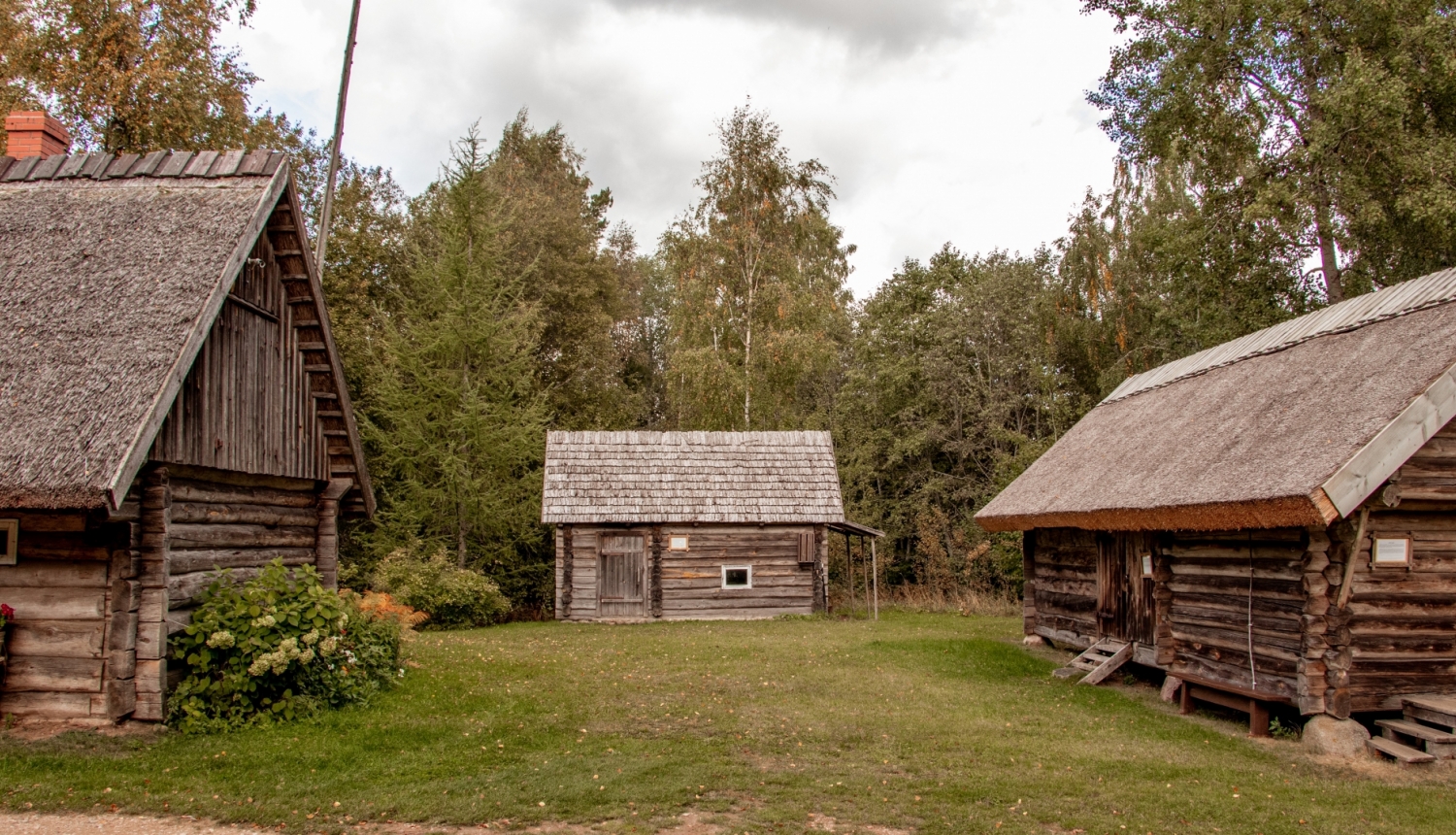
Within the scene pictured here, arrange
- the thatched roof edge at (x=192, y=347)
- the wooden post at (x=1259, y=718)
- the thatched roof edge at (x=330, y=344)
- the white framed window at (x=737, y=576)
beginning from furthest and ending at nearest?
the white framed window at (x=737, y=576) < the thatched roof edge at (x=330, y=344) < the wooden post at (x=1259, y=718) < the thatched roof edge at (x=192, y=347)

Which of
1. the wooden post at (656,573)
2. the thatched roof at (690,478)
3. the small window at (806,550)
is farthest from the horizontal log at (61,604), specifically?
the small window at (806,550)

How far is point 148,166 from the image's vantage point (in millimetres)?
11203

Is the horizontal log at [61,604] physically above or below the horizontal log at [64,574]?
below

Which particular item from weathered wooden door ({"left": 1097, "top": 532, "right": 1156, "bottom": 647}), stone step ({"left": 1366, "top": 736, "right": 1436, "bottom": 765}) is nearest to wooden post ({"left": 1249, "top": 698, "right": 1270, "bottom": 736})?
stone step ({"left": 1366, "top": 736, "right": 1436, "bottom": 765})

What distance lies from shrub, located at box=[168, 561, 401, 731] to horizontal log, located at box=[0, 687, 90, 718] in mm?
777

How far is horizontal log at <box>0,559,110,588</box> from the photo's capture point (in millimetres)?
9258

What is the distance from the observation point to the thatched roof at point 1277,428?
9.22m

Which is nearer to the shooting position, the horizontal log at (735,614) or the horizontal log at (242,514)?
the horizontal log at (242,514)

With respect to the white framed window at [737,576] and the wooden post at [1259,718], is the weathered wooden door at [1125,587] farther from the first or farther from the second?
the white framed window at [737,576]

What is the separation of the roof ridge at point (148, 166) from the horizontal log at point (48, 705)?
584 cm

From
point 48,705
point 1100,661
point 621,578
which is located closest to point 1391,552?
point 1100,661

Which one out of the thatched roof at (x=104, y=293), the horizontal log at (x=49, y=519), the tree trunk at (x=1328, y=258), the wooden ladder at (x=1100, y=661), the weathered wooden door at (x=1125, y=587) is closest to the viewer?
the thatched roof at (x=104, y=293)

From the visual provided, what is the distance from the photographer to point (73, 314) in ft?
30.5

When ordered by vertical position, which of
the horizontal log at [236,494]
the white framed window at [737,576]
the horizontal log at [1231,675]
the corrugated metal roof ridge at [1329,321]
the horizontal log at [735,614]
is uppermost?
the corrugated metal roof ridge at [1329,321]
